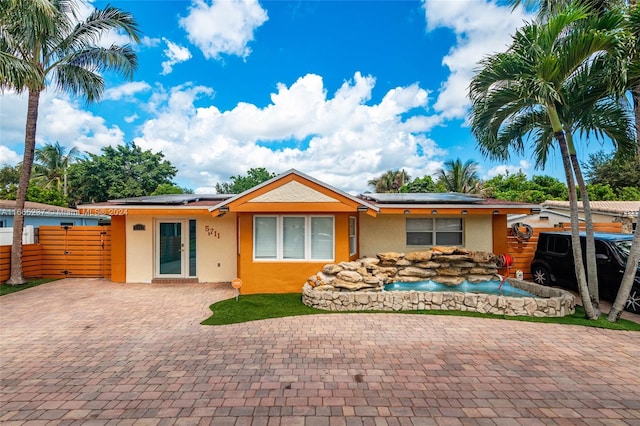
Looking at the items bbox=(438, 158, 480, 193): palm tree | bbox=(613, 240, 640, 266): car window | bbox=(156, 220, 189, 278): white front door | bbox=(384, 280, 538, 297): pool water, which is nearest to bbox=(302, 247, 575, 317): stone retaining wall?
bbox=(384, 280, 538, 297): pool water

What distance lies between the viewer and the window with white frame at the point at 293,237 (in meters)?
9.89

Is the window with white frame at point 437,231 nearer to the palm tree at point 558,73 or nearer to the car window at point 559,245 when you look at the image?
the car window at point 559,245

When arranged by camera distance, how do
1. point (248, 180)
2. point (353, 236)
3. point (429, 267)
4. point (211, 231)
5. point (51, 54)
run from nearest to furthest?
point (429, 267) → point (51, 54) → point (353, 236) → point (211, 231) → point (248, 180)

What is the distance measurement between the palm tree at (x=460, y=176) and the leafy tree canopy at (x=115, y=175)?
112 ft

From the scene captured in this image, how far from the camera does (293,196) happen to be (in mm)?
9539

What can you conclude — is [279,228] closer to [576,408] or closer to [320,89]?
[576,408]

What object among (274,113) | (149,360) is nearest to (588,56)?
(149,360)

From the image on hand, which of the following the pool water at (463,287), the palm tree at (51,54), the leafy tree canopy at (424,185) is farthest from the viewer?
the leafy tree canopy at (424,185)

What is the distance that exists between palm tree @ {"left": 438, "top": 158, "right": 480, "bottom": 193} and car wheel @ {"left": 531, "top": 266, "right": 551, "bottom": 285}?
2385 cm

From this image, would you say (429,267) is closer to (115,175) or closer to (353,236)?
(353,236)

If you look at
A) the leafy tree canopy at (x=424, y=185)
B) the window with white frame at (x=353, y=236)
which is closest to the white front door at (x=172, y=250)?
the window with white frame at (x=353, y=236)

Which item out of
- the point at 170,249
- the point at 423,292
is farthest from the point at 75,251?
the point at 423,292

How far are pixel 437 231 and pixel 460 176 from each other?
986 inches

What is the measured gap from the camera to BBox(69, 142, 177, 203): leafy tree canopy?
1134 inches
